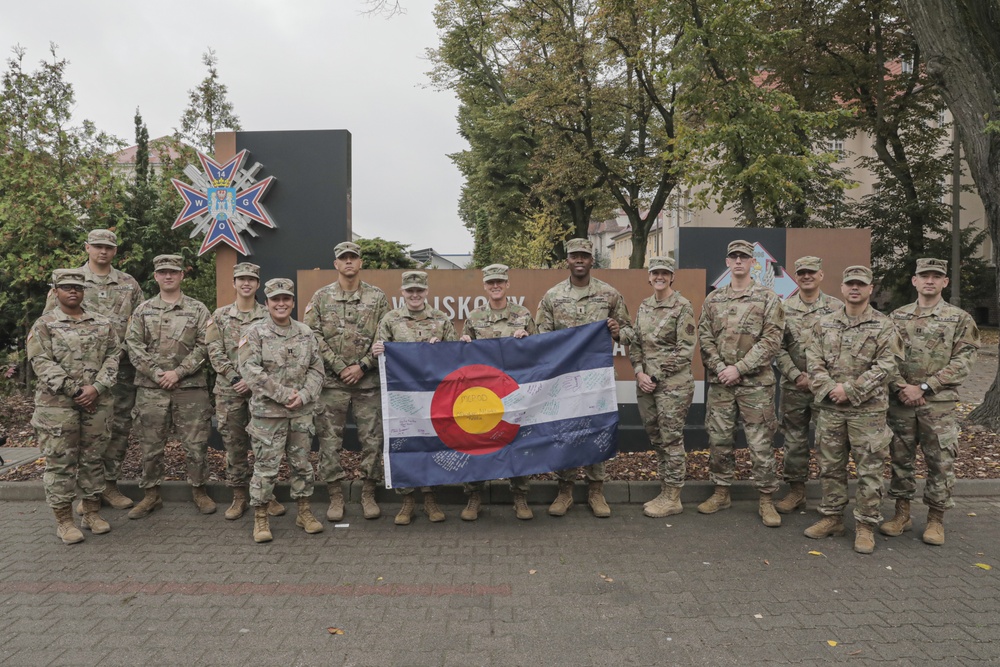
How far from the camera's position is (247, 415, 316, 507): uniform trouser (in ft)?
17.0

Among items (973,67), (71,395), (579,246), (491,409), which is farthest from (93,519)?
(973,67)

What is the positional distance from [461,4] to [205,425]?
75.7 ft

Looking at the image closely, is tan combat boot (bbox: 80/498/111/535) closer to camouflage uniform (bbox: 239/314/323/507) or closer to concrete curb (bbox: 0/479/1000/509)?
concrete curb (bbox: 0/479/1000/509)

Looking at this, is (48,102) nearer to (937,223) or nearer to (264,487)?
(264,487)

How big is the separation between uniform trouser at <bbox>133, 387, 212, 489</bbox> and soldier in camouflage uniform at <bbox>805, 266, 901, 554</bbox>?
5.33 meters

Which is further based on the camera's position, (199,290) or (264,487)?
(199,290)

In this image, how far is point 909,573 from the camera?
4492 millimetres

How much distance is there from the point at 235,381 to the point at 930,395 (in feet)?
19.2

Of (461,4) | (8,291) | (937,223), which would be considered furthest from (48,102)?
(937,223)

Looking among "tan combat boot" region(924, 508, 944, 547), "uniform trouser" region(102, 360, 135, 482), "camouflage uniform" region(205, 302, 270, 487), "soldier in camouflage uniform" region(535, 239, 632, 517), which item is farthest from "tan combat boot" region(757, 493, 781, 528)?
"uniform trouser" region(102, 360, 135, 482)

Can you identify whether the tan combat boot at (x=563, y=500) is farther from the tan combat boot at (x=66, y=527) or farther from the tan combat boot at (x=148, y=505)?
the tan combat boot at (x=66, y=527)

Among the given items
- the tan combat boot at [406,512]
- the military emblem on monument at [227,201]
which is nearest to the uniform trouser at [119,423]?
the military emblem on monument at [227,201]

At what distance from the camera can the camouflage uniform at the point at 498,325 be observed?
230 inches

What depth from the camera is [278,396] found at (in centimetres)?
515
